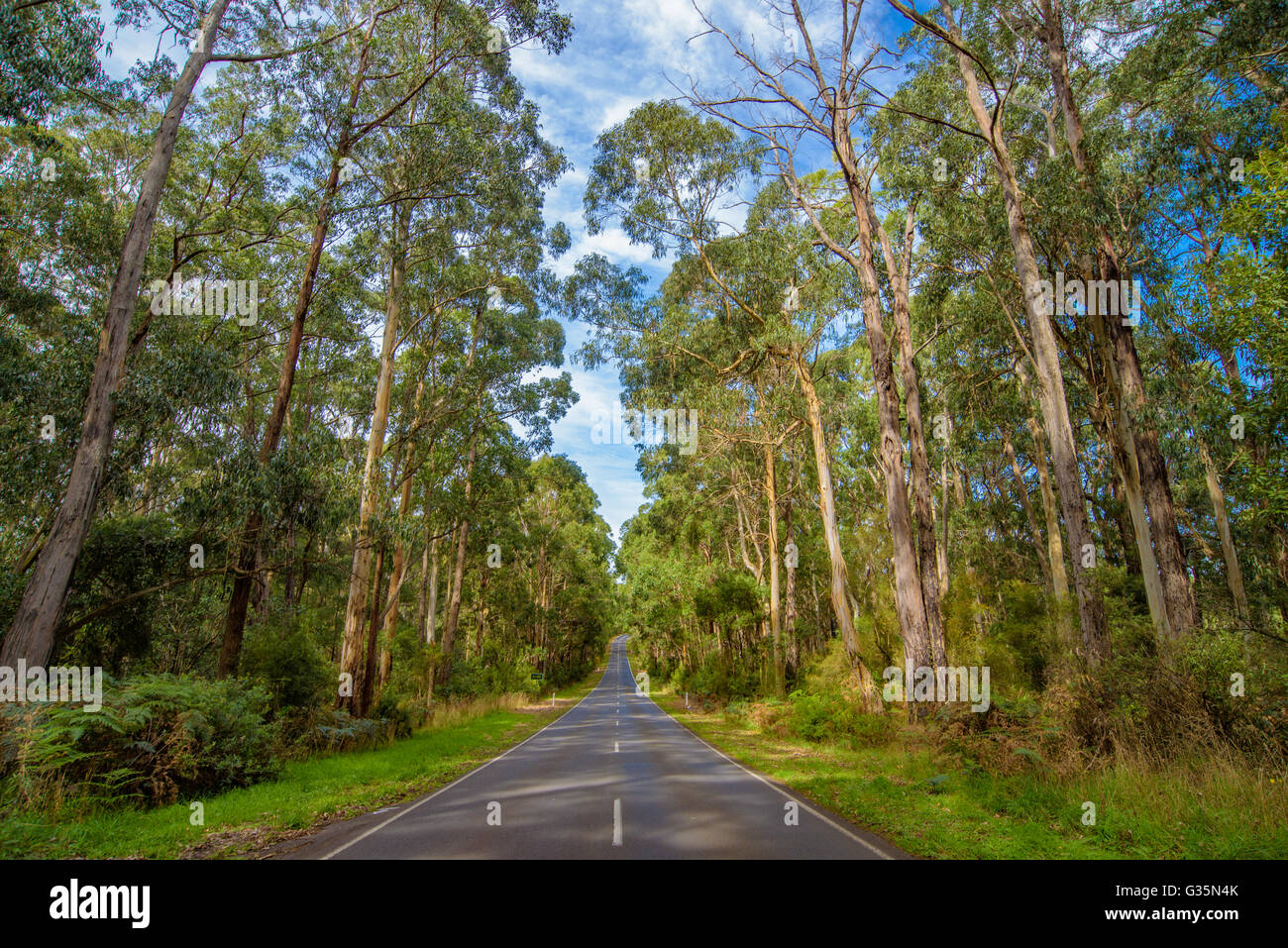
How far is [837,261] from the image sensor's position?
67.4 ft

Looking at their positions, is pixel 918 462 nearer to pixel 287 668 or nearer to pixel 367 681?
pixel 367 681

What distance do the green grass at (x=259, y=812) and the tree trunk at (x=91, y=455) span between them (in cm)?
362

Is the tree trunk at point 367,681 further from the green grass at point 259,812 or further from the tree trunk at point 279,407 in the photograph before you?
the tree trunk at point 279,407

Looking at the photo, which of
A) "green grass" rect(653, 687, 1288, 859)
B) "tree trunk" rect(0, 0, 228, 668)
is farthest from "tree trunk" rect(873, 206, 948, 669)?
"tree trunk" rect(0, 0, 228, 668)

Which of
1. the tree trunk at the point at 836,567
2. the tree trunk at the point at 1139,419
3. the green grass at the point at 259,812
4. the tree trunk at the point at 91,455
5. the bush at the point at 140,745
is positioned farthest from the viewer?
the tree trunk at the point at 836,567

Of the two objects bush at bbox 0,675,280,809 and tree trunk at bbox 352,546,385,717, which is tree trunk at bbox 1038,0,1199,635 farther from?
tree trunk at bbox 352,546,385,717

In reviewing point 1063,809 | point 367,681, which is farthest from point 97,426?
point 1063,809

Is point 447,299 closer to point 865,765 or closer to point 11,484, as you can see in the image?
point 11,484

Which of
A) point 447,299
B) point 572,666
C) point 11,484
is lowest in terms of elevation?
point 572,666

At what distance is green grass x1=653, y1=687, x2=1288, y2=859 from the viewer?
17.4 feet

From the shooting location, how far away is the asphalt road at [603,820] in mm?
5539

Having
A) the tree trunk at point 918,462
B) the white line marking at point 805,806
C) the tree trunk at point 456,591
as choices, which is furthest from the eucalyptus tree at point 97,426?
the tree trunk at point 918,462
